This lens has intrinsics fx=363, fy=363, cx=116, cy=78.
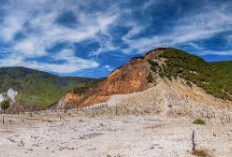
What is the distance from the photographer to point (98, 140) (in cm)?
4459

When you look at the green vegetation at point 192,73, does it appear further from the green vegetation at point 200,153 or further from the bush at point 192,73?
the green vegetation at point 200,153

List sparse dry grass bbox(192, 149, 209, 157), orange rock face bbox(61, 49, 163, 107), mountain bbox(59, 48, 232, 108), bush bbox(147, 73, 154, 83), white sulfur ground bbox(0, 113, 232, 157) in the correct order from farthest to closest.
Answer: orange rock face bbox(61, 49, 163, 107) < bush bbox(147, 73, 154, 83) < mountain bbox(59, 48, 232, 108) < white sulfur ground bbox(0, 113, 232, 157) < sparse dry grass bbox(192, 149, 209, 157)

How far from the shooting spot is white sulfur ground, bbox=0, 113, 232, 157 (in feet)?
113

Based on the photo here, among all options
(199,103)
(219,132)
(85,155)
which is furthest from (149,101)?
(85,155)

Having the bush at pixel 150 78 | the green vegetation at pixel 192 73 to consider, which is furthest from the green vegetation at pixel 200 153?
the bush at pixel 150 78

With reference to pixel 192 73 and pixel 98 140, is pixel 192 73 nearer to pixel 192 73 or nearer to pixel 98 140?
pixel 192 73

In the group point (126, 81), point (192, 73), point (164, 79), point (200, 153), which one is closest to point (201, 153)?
point (200, 153)

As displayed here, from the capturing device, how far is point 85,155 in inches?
1385

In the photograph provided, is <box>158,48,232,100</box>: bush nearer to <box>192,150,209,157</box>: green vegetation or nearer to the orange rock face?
the orange rock face

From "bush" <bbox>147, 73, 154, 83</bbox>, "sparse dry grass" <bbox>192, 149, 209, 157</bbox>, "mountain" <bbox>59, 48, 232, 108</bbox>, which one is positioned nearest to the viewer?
"sparse dry grass" <bbox>192, 149, 209, 157</bbox>

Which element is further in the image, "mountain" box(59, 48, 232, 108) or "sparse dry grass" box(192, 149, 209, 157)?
"mountain" box(59, 48, 232, 108)

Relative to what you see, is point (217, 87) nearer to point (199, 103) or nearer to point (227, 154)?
point (199, 103)

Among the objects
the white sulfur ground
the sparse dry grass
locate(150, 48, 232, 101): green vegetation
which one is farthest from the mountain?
the sparse dry grass

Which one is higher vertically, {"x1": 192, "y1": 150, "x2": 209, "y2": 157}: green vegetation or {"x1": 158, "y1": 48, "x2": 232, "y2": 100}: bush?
{"x1": 158, "y1": 48, "x2": 232, "y2": 100}: bush
